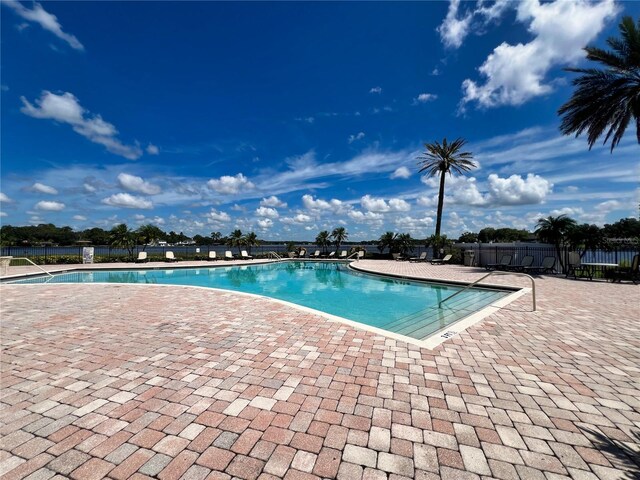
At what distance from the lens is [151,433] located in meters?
2.32

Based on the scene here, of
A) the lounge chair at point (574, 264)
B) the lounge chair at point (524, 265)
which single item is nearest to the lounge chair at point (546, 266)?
the lounge chair at point (524, 265)

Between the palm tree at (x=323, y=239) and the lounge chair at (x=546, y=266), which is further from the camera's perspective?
the palm tree at (x=323, y=239)

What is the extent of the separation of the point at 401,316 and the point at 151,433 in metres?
6.41

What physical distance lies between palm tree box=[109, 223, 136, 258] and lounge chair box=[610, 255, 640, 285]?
30.6m

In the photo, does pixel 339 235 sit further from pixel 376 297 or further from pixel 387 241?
pixel 376 297

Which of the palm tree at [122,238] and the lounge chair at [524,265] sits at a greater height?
the palm tree at [122,238]

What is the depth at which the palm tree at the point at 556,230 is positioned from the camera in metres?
13.9

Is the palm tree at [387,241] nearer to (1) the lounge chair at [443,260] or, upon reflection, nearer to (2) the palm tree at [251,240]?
(1) the lounge chair at [443,260]

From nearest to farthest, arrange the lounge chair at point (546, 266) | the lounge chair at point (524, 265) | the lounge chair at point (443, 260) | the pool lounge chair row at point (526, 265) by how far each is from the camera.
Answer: the lounge chair at point (546, 266) < the pool lounge chair row at point (526, 265) < the lounge chair at point (524, 265) < the lounge chair at point (443, 260)

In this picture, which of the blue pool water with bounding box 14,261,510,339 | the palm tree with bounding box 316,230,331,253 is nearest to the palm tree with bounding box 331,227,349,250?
the palm tree with bounding box 316,230,331,253

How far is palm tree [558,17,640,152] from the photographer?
35.8 ft

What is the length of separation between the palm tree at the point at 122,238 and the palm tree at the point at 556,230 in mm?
29342

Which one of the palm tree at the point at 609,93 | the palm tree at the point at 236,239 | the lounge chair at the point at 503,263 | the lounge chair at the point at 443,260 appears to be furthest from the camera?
the palm tree at the point at 236,239

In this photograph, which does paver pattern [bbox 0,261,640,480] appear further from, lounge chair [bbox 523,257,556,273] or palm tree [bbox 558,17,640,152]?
palm tree [bbox 558,17,640,152]
